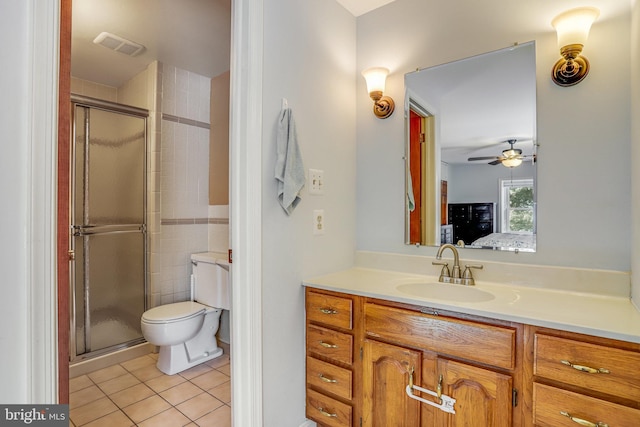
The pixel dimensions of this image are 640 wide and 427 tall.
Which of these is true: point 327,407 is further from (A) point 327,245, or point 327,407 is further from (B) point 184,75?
(B) point 184,75

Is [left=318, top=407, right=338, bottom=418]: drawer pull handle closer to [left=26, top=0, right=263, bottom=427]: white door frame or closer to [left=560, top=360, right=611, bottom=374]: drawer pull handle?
[left=26, top=0, right=263, bottom=427]: white door frame

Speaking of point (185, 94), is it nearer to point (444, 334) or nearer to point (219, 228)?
point (219, 228)

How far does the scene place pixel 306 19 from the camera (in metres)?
1.69

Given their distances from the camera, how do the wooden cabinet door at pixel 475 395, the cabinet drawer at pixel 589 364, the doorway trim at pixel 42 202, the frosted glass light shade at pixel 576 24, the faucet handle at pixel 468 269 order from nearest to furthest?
the doorway trim at pixel 42 202 < the cabinet drawer at pixel 589 364 < the wooden cabinet door at pixel 475 395 < the frosted glass light shade at pixel 576 24 < the faucet handle at pixel 468 269

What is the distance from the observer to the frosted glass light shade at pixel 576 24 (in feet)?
4.28

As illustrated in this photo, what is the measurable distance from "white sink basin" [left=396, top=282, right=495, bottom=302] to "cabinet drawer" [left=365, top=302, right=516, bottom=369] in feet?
0.67

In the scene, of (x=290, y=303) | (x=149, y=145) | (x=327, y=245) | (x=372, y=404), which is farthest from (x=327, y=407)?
(x=149, y=145)

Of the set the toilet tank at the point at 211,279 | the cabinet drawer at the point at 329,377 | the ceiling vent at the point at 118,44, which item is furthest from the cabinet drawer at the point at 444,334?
the ceiling vent at the point at 118,44

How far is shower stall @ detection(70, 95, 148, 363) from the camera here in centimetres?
241

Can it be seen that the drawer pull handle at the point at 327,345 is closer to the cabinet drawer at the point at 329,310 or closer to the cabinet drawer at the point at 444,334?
the cabinet drawer at the point at 329,310

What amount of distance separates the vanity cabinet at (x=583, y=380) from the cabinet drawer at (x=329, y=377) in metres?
0.75

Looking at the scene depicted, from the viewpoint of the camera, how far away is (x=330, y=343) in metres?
1.56

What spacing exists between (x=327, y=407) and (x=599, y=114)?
1.80 meters

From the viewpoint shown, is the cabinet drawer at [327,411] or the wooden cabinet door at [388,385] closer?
the wooden cabinet door at [388,385]
